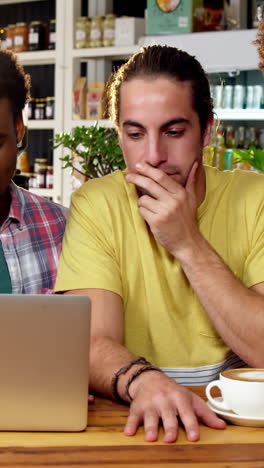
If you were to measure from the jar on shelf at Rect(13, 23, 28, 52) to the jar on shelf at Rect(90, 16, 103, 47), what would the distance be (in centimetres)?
77

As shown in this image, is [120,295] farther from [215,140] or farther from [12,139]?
[215,140]

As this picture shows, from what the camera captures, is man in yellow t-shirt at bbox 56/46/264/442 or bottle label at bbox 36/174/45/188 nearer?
man in yellow t-shirt at bbox 56/46/264/442

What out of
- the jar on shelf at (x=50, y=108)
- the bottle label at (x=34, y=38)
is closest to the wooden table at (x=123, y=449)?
the jar on shelf at (x=50, y=108)

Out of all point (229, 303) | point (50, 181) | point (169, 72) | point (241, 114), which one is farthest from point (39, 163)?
point (229, 303)

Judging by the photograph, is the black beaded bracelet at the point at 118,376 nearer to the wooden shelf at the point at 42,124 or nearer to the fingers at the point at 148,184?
the fingers at the point at 148,184

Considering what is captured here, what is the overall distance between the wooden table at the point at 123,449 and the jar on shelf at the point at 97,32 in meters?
4.71

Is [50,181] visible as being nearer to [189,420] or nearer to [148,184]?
[148,184]

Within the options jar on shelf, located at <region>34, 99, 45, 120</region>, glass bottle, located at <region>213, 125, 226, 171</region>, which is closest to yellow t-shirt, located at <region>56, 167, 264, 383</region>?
glass bottle, located at <region>213, 125, 226, 171</region>

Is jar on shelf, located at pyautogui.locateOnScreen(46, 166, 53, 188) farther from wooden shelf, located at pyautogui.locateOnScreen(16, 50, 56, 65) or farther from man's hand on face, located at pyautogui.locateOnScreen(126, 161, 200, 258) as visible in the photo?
man's hand on face, located at pyautogui.locateOnScreen(126, 161, 200, 258)

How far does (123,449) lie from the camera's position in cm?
116

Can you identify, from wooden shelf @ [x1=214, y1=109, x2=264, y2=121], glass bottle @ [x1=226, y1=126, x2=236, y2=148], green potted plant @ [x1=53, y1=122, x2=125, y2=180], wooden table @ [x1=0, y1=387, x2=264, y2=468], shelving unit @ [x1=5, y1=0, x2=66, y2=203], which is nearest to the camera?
wooden table @ [x1=0, y1=387, x2=264, y2=468]

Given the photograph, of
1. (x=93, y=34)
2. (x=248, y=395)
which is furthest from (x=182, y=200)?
(x=93, y=34)

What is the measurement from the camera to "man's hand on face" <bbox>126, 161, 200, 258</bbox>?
1.72m

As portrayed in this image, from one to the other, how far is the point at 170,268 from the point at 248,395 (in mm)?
560
